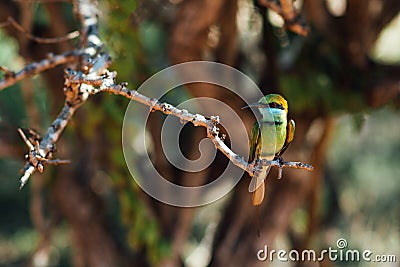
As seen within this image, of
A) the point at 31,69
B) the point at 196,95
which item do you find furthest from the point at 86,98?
the point at 196,95

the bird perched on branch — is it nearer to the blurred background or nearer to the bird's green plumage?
the bird's green plumage

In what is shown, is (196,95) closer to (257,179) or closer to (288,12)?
(288,12)

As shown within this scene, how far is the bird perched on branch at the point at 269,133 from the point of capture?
5.81 ft

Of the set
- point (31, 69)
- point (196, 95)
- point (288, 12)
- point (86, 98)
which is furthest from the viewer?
point (196, 95)

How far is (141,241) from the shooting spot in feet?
13.0

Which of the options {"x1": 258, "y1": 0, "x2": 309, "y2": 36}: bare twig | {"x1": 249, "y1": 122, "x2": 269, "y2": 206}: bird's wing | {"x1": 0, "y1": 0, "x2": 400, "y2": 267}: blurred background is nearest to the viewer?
{"x1": 249, "y1": 122, "x2": 269, "y2": 206}: bird's wing

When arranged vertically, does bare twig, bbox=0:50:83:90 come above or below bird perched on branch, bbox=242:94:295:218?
above

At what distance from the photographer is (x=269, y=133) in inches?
71.6

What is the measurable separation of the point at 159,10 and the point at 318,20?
1154 mm

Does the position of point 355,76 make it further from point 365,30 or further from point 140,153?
point 140,153

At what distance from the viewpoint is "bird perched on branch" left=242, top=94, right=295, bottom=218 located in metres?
1.77

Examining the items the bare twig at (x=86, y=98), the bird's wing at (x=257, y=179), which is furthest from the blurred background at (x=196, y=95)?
the bird's wing at (x=257, y=179)

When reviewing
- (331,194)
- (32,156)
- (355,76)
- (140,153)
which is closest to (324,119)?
(355,76)

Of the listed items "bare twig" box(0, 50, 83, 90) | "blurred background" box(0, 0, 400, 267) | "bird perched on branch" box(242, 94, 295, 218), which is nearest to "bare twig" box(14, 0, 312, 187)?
"bare twig" box(0, 50, 83, 90)
